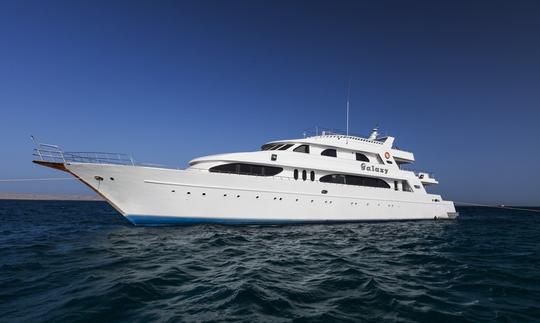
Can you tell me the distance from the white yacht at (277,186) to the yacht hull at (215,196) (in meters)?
0.04

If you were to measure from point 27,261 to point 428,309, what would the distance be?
8.76 metres

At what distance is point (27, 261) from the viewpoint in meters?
6.71

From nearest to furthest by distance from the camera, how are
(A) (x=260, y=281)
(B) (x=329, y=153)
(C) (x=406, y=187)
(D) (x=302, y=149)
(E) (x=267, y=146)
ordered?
(A) (x=260, y=281) → (D) (x=302, y=149) → (B) (x=329, y=153) → (E) (x=267, y=146) → (C) (x=406, y=187)

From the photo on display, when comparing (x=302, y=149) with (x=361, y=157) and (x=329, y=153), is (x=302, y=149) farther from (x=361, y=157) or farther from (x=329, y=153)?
(x=361, y=157)

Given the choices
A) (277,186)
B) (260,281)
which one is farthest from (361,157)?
(260,281)

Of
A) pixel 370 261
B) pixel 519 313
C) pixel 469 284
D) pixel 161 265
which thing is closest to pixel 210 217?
pixel 161 265

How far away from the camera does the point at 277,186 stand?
13.7m

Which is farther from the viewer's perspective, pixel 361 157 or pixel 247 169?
pixel 361 157

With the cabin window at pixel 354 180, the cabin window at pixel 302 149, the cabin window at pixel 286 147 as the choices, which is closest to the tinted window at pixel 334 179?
the cabin window at pixel 354 180

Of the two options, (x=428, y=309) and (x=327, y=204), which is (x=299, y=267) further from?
(x=327, y=204)

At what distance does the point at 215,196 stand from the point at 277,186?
3128 millimetres

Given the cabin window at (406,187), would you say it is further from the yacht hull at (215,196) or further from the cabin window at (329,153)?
the cabin window at (329,153)

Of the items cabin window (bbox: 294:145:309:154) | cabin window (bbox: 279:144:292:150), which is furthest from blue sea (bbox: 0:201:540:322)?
cabin window (bbox: 279:144:292:150)

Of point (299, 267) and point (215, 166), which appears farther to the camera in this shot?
point (215, 166)
